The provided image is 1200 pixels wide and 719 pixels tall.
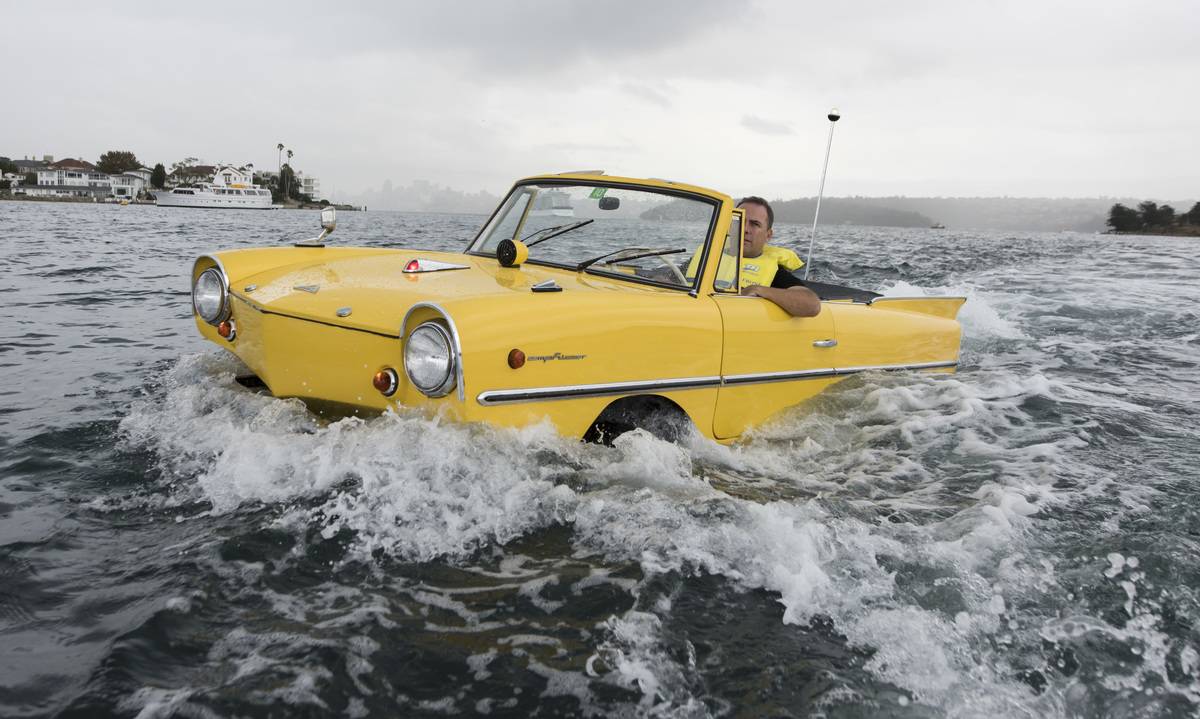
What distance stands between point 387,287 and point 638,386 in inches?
49.9

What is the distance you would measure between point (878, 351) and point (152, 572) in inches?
170

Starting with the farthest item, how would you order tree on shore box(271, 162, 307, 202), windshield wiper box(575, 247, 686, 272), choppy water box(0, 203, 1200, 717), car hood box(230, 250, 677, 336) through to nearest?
1. tree on shore box(271, 162, 307, 202)
2. windshield wiper box(575, 247, 686, 272)
3. car hood box(230, 250, 677, 336)
4. choppy water box(0, 203, 1200, 717)

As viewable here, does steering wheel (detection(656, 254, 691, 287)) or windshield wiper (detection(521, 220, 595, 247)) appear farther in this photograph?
windshield wiper (detection(521, 220, 595, 247))

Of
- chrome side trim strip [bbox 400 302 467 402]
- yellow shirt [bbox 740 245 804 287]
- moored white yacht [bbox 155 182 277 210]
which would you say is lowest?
moored white yacht [bbox 155 182 277 210]

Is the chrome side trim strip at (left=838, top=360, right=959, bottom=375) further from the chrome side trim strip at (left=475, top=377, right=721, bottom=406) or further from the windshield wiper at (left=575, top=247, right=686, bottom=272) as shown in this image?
the windshield wiper at (left=575, top=247, right=686, bottom=272)

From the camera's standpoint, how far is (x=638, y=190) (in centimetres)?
469

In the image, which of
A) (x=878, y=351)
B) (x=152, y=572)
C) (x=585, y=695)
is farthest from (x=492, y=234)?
(x=585, y=695)

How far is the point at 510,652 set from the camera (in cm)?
233

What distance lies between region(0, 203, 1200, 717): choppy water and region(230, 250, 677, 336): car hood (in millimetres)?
472

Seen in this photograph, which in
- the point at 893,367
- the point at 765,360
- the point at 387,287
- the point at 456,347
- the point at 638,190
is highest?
the point at 638,190

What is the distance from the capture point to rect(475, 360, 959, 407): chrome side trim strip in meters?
3.25

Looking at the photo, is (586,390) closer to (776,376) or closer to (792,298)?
(776,376)

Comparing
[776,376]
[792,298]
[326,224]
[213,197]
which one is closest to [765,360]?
[776,376]

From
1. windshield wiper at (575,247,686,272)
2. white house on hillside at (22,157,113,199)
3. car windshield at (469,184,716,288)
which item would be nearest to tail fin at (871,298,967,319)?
car windshield at (469,184,716,288)
